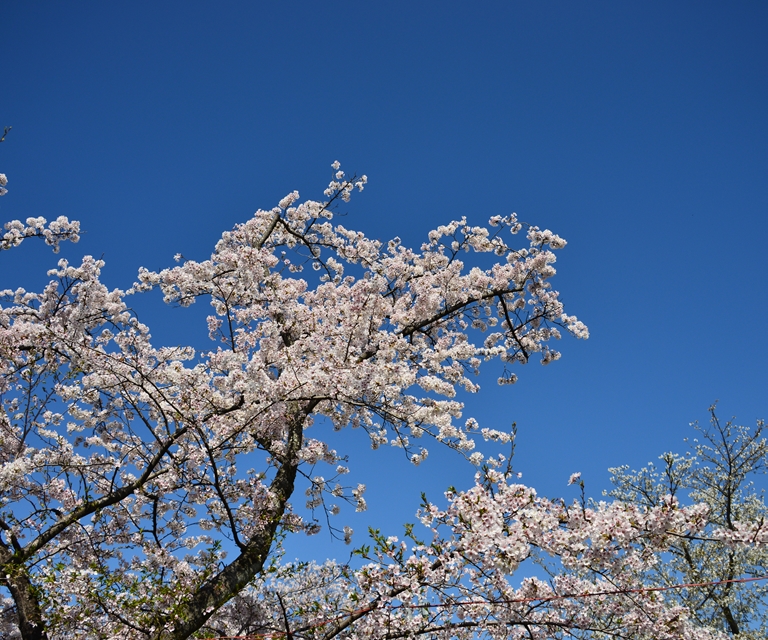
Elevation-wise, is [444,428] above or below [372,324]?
below

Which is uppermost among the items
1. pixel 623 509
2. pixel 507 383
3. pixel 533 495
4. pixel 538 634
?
pixel 507 383

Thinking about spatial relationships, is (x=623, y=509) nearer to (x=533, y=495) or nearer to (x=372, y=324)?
(x=533, y=495)

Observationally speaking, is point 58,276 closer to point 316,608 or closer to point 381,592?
point 316,608

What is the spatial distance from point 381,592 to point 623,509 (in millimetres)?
2167

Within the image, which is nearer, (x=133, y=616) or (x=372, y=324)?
(x=133, y=616)

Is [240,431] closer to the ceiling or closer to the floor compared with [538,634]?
closer to the ceiling

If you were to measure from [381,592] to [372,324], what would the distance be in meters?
4.44

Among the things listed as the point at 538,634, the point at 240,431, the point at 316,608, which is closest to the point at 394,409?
the point at 240,431

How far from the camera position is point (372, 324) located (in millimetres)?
8078

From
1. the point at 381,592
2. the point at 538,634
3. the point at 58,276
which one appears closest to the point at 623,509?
the point at 538,634

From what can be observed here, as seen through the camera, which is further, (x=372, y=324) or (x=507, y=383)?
(x=507, y=383)

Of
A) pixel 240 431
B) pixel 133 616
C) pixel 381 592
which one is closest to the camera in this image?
pixel 381 592

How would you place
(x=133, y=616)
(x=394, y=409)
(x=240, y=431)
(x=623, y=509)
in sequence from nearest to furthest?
(x=623, y=509) → (x=133, y=616) → (x=240, y=431) → (x=394, y=409)

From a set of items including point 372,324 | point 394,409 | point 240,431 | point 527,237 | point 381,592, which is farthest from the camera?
point 527,237
